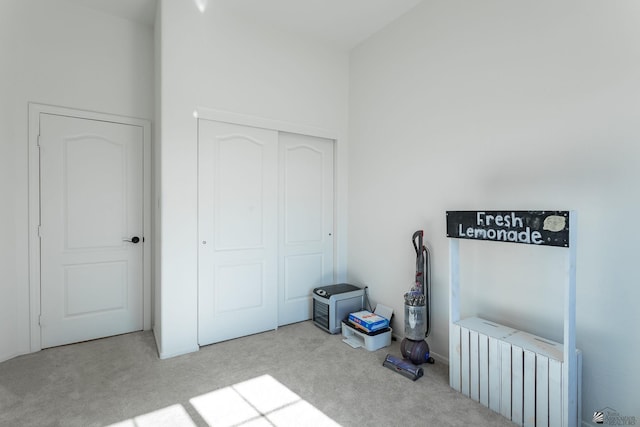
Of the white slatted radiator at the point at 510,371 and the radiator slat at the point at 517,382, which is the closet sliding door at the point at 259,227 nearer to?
the white slatted radiator at the point at 510,371

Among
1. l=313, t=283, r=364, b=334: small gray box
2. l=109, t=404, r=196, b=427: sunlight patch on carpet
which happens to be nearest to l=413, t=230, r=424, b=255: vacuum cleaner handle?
l=313, t=283, r=364, b=334: small gray box

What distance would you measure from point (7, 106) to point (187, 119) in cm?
141

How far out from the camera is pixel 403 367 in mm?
2412

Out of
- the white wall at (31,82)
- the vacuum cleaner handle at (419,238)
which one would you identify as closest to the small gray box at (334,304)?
the vacuum cleaner handle at (419,238)

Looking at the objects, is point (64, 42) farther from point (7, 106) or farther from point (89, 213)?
point (89, 213)

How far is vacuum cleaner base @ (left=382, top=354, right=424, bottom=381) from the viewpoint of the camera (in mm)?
2348

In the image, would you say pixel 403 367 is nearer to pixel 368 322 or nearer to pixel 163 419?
pixel 368 322

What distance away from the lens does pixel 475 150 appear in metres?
2.42

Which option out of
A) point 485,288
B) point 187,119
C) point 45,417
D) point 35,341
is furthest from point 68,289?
point 485,288

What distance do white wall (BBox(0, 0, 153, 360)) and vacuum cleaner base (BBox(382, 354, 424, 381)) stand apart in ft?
10.3

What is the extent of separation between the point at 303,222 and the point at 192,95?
5.55 feet

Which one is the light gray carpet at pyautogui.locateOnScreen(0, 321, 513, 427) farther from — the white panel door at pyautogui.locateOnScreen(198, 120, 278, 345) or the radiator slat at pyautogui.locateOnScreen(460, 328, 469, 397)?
Answer: the white panel door at pyautogui.locateOnScreen(198, 120, 278, 345)

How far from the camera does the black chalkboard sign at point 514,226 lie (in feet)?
5.48

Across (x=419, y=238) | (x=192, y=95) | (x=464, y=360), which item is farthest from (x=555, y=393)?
(x=192, y=95)
